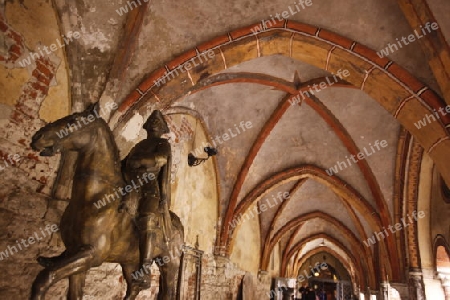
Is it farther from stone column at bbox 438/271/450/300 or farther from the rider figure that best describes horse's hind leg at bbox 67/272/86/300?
stone column at bbox 438/271/450/300

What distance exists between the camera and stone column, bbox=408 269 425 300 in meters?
7.36

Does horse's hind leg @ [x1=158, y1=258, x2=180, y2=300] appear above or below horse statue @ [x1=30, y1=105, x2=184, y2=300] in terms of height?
below

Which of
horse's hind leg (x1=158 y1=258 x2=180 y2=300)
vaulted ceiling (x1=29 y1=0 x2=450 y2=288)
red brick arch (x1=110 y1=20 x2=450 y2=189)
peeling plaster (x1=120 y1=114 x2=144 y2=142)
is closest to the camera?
horse's hind leg (x1=158 y1=258 x2=180 y2=300)

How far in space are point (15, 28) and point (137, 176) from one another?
226 cm

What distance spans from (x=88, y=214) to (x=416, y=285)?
766 centimetres

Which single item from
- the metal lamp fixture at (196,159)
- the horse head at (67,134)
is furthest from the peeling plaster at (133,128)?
the horse head at (67,134)

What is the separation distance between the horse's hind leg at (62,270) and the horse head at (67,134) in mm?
784

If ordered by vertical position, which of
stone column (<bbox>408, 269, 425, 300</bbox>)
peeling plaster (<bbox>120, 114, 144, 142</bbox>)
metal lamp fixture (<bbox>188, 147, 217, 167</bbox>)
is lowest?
stone column (<bbox>408, 269, 425, 300</bbox>)

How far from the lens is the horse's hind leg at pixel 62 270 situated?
222 centimetres

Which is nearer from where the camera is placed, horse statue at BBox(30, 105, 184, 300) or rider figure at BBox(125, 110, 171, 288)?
horse statue at BBox(30, 105, 184, 300)

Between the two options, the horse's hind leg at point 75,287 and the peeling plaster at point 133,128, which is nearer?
the horse's hind leg at point 75,287

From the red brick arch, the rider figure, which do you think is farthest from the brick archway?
the rider figure

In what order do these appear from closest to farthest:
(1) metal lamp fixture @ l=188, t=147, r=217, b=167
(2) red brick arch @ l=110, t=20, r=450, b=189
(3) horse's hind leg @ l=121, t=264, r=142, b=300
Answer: (3) horse's hind leg @ l=121, t=264, r=142, b=300 → (2) red brick arch @ l=110, t=20, r=450, b=189 → (1) metal lamp fixture @ l=188, t=147, r=217, b=167

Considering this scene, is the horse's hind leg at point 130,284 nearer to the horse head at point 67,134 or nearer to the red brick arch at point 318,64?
the horse head at point 67,134
